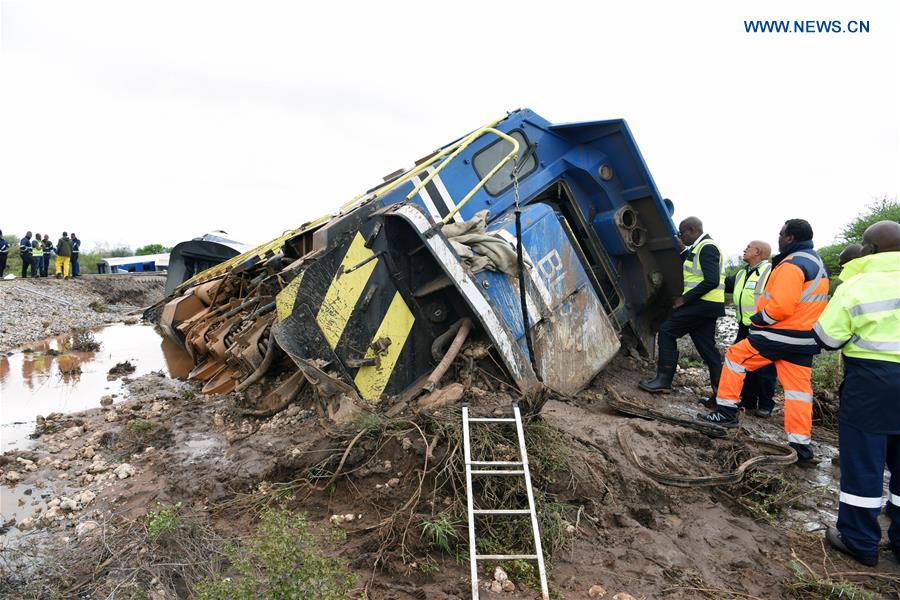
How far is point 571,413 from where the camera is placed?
12.9 ft

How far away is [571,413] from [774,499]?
1311 millimetres

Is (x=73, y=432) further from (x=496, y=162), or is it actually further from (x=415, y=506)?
(x=496, y=162)

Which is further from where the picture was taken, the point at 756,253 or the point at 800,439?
the point at 756,253

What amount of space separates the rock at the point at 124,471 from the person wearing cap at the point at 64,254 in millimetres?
16225

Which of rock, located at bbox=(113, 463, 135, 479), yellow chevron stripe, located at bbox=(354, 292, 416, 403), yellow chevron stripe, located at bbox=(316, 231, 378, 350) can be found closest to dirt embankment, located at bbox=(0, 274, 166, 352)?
rock, located at bbox=(113, 463, 135, 479)

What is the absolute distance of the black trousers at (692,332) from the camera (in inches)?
194

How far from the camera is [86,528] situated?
2.76 meters

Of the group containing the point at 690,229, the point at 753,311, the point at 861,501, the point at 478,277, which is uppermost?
the point at 690,229

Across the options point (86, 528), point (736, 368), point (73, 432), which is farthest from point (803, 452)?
point (73, 432)

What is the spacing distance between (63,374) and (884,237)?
26.0ft

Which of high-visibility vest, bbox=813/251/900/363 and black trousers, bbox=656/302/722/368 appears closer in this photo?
high-visibility vest, bbox=813/251/900/363

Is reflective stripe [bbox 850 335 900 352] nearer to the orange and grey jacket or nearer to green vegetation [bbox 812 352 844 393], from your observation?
the orange and grey jacket

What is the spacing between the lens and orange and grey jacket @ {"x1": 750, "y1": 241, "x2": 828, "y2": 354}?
371 centimetres

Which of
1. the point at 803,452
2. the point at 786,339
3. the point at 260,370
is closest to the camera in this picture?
the point at 803,452
